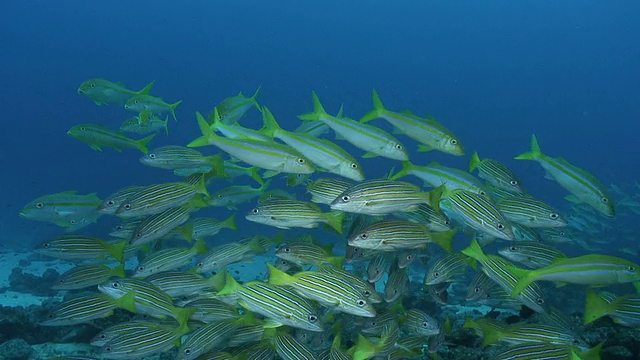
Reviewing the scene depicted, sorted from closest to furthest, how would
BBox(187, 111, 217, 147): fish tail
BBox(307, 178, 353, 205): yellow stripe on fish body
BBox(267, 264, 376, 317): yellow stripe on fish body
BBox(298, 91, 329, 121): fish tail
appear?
BBox(267, 264, 376, 317): yellow stripe on fish body < BBox(307, 178, 353, 205): yellow stripe on fish body < BBox(187, 111, 217, 147): fish tail < BBox(298, 91, 329, 121): fish tail

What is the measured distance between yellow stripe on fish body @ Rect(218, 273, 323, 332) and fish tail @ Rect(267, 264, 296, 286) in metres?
0.07

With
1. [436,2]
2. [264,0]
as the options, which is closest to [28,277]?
[264,0]

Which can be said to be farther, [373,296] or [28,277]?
[28,277]

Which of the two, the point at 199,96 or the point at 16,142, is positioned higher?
the point at 199,96

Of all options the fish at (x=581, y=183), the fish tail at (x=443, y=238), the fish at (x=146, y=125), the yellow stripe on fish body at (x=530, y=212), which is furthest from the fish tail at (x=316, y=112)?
the fish at (x=146, y=125)

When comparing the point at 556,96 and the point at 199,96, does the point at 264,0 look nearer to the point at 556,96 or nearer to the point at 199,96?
the point at 199,96

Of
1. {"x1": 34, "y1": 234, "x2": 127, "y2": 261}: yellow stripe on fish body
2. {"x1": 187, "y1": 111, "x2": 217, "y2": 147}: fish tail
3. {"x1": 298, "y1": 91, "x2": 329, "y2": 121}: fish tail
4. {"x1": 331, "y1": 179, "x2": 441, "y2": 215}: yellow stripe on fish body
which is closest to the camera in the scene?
{"x1": 331, "y1": 179, "x2": 441, "y2": 215}: yellow stripe on fish body

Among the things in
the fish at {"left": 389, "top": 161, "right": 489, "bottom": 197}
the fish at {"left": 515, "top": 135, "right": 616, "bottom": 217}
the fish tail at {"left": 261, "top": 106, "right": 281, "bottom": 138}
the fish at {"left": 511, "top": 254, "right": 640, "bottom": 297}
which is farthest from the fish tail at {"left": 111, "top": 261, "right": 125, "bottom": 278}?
the fish at {"left": 515, "top": 135, "right": 616, "bottom": 217}

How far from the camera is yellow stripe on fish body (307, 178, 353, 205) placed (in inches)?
217

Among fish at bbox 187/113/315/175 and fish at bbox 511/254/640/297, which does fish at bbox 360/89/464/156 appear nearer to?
fish at bbox 187/113/315/175

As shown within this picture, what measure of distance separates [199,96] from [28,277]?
83.6 m

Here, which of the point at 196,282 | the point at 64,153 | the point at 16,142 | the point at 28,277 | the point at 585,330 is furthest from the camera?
the point at 16,142

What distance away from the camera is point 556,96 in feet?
342

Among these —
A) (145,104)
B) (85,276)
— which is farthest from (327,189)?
(145,104)
